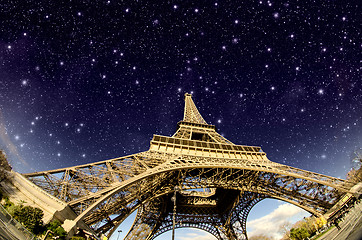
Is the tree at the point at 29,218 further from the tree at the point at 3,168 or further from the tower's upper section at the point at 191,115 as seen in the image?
the tower's upper section at the point at 191,115

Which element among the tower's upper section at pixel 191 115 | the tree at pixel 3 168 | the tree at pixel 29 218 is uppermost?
the tower's upper section at pixel 191 115

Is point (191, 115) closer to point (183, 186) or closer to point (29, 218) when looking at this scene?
point (183, 186)

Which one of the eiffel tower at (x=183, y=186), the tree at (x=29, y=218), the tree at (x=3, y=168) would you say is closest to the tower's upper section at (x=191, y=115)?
the eiffel tower at (x=183, y=186)

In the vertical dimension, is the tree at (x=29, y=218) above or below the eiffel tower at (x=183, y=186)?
below

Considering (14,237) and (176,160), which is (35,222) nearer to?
(14,237)

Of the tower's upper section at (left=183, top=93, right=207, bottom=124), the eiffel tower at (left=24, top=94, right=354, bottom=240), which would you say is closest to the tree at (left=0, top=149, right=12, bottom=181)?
the eiffel tower at (left=24, top=94, right=354, bottom=240)

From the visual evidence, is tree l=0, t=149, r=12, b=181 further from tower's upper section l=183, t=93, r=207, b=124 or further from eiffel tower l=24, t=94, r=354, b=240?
tower's upper section l=183, t=93, r=207, b=124

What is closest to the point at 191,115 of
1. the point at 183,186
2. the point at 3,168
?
the point at 183,186

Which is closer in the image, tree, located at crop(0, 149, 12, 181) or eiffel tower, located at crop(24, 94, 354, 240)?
tree, located at crop(0, 149, 12, 181)

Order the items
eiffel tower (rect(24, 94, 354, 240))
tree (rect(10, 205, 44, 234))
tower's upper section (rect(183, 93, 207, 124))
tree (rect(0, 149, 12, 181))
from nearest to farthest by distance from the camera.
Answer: tree (rect(10, 205, 44, 234))
tree (rect(0, 149, 12, 181))
eiffel tower (rect(24, 94, 354, 240))
tower's upper section (rect(183, 93, 207, 124))
